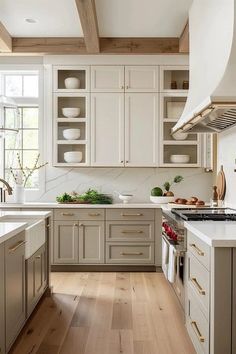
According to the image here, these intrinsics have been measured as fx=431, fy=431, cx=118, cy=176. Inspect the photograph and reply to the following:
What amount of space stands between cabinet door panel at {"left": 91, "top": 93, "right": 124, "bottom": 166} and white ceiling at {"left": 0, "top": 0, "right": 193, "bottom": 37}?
81 centimetres

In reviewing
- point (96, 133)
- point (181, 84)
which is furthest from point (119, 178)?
point (181, 84)

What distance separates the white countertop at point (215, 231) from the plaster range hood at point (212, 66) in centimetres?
78

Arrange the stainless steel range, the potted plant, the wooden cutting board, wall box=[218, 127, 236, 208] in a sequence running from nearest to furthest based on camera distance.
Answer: the stainless steel range, wall box=[218, 127, 236, 208], the wooden cutting board, the potted plant

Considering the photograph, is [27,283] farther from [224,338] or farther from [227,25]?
[227,25]

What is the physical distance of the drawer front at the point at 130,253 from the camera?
519 centimetres

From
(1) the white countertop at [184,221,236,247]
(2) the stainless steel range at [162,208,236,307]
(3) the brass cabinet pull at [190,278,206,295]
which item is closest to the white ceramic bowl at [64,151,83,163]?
(2) the stainless steel range at [162,208,236,307]

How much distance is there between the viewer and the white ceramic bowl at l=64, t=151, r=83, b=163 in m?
5.45

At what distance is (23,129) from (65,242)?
5.64ft

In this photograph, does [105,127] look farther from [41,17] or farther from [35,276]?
[35,276]

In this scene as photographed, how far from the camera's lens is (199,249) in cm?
256

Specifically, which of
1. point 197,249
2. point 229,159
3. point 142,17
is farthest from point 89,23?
point 197,249

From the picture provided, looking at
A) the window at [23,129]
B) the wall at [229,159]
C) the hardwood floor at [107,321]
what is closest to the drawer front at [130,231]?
the hardwood floor at [107,321]

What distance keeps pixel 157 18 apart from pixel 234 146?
169 cm

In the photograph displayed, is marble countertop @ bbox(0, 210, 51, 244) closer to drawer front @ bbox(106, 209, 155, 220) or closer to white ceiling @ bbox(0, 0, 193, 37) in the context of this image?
drawer front @ bbox(106, 209, 155, 220)
